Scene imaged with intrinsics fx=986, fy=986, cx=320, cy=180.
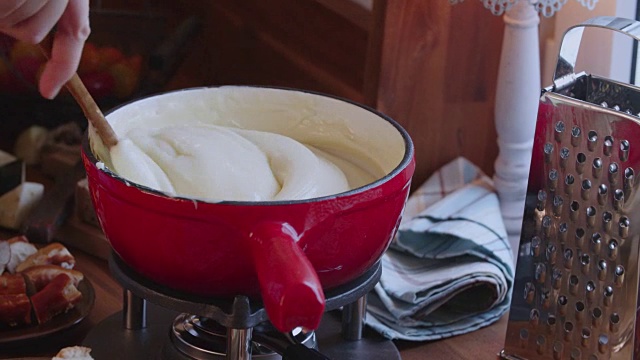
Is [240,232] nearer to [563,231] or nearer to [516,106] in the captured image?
[563,231]

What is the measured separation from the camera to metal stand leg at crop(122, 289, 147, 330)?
935 mm

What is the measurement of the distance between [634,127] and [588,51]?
1.51 ft

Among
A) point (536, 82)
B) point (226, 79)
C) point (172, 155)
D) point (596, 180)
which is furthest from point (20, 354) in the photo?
point (226, 79)

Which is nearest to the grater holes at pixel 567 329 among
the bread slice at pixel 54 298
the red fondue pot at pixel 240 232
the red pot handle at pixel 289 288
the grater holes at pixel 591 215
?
the grater holes at pixel 591 215

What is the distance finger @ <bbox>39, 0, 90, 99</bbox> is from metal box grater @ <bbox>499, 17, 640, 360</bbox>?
16.6 inches

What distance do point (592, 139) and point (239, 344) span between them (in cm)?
36

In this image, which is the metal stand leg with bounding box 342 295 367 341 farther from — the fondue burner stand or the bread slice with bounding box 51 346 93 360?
the bread slice with bounding box 51 346 93 360

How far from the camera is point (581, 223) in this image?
913mm

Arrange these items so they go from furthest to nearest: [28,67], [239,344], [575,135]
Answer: [28,67], [575,135], [239,344]

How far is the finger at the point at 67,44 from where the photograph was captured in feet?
2.41

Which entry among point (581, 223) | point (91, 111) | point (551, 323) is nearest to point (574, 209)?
point (581, 223)

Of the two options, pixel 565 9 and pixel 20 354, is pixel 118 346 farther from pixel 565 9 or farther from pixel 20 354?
pixel 565 9

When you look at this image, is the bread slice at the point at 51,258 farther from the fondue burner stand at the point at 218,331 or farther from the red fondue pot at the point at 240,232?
the red fondue pot at the point at 240,232

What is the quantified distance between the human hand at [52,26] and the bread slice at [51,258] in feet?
1.15
